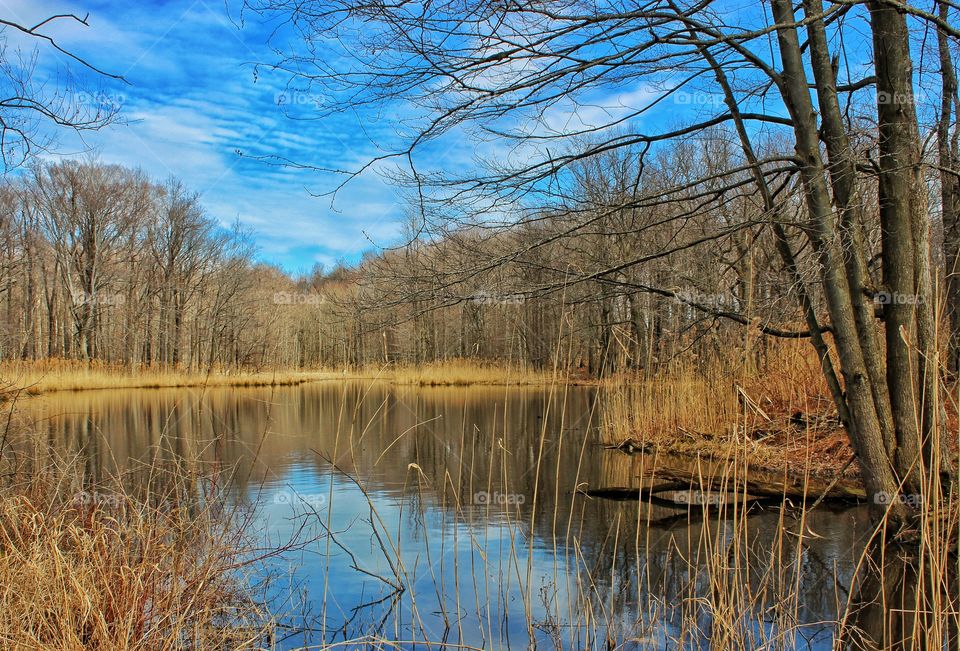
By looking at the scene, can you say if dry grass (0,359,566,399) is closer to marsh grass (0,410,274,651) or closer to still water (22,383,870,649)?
still water (22,383,870,649)

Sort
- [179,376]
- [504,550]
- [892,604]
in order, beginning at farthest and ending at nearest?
[179,376], [504,550], [892,604]

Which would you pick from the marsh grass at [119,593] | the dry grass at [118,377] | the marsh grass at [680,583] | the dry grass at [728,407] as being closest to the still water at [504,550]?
the marsh grass at [680,583]

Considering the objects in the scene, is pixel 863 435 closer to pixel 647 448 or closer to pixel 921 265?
pixel 921 265

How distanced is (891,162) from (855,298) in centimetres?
97

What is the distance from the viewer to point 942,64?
823cm

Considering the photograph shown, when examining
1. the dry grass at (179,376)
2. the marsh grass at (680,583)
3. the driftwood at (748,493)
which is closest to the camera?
the marsh grass at (680,583)

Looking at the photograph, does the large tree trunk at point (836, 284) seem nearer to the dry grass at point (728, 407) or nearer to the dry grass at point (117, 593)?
the dry grass at point (728, 407)

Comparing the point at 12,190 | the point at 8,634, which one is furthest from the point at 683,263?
the point at 12,190

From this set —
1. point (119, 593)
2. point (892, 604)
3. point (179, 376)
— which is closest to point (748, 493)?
point (892, 604)

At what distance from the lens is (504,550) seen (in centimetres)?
Answer: 504

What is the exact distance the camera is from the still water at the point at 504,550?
3025 millimetres

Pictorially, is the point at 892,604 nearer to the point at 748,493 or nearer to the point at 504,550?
the point at 748,493

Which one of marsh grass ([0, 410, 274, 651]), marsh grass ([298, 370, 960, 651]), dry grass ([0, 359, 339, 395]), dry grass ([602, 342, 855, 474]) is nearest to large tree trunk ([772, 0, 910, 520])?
marsh grass ([298, 370, 960, 651])

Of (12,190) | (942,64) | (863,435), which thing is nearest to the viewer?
(863,435)
